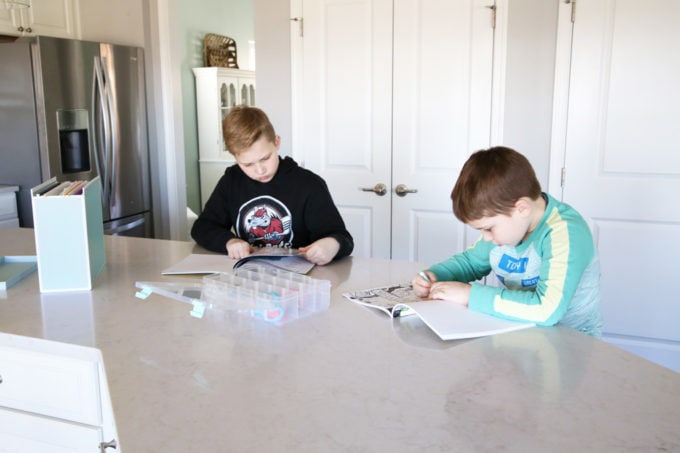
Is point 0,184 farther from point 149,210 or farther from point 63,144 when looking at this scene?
point 149,210

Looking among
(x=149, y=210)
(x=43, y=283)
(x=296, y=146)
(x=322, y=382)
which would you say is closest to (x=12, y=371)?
(x=43, y=283)

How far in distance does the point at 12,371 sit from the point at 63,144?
8.56 ft

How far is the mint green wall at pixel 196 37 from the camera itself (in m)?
5.85

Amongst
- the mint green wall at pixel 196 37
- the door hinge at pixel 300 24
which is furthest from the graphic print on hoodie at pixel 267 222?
the mint green wall at pixel 196 37

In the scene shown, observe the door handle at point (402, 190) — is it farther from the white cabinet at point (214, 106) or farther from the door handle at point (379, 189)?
the white cabinet at point (214, 106)

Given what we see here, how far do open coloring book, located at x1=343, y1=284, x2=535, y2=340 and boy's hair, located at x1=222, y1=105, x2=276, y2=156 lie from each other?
62 cm

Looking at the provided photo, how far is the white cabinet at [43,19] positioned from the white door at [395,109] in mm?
1552

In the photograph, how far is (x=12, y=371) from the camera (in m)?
1.35

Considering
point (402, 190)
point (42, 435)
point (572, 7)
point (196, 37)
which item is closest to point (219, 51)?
point (196, 37)

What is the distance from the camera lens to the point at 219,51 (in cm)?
609

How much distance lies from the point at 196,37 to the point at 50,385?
17.0 feet

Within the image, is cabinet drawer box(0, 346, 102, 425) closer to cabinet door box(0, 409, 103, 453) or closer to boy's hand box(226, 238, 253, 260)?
cabinet door box(0, 409, 103, 453)

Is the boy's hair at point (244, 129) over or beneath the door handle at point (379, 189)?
over

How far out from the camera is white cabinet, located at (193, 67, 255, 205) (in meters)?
5.87
